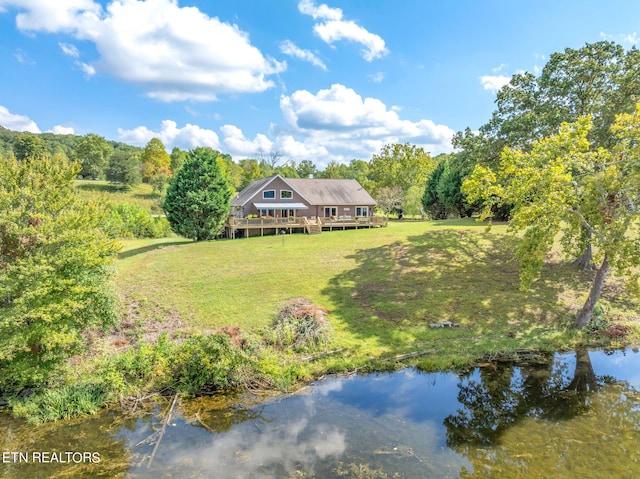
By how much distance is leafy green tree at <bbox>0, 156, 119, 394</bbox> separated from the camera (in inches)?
396

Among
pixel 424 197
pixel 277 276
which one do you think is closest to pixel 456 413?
pixel 277 276

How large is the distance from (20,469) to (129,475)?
2.57 metres

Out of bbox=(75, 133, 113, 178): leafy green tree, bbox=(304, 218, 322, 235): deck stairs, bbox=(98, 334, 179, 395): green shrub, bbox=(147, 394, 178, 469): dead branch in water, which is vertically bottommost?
bbox=(147, 394, 178, 469): dead branch in water

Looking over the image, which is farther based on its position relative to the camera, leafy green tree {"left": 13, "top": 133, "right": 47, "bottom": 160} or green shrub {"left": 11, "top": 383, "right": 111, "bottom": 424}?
leafy green tree {"left": 13, "top": 133, "right": 47, "bottom": 160}

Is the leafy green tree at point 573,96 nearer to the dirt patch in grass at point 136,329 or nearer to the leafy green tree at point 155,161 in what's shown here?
the dirt patch in grass at point 136,329

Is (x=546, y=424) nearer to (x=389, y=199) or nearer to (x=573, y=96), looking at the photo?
(x=573, y=96)

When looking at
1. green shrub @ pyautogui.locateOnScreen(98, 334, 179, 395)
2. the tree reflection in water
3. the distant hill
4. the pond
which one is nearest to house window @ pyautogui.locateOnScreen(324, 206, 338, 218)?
the tree reflection in water

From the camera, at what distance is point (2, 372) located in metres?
10.3

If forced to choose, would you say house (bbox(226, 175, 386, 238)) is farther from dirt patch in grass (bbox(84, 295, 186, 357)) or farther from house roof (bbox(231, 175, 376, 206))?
dirt patch in grass (bbox(84, 295, 186, 357))

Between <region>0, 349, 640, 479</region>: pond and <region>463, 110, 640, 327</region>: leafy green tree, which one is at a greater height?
<region>463, 110, 640, 327</region>: leafy green tree

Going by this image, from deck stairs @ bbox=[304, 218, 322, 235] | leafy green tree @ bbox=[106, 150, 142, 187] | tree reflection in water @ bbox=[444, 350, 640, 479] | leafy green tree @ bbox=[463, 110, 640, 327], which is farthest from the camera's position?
leafy green tree @ bbox=[106, 150, 142, 187]

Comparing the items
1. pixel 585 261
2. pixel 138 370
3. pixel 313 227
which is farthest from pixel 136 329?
pixel 585 261

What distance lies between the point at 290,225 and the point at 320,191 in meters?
8.59

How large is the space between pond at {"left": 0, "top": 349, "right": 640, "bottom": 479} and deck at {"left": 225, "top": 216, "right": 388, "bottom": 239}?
22754 mm
